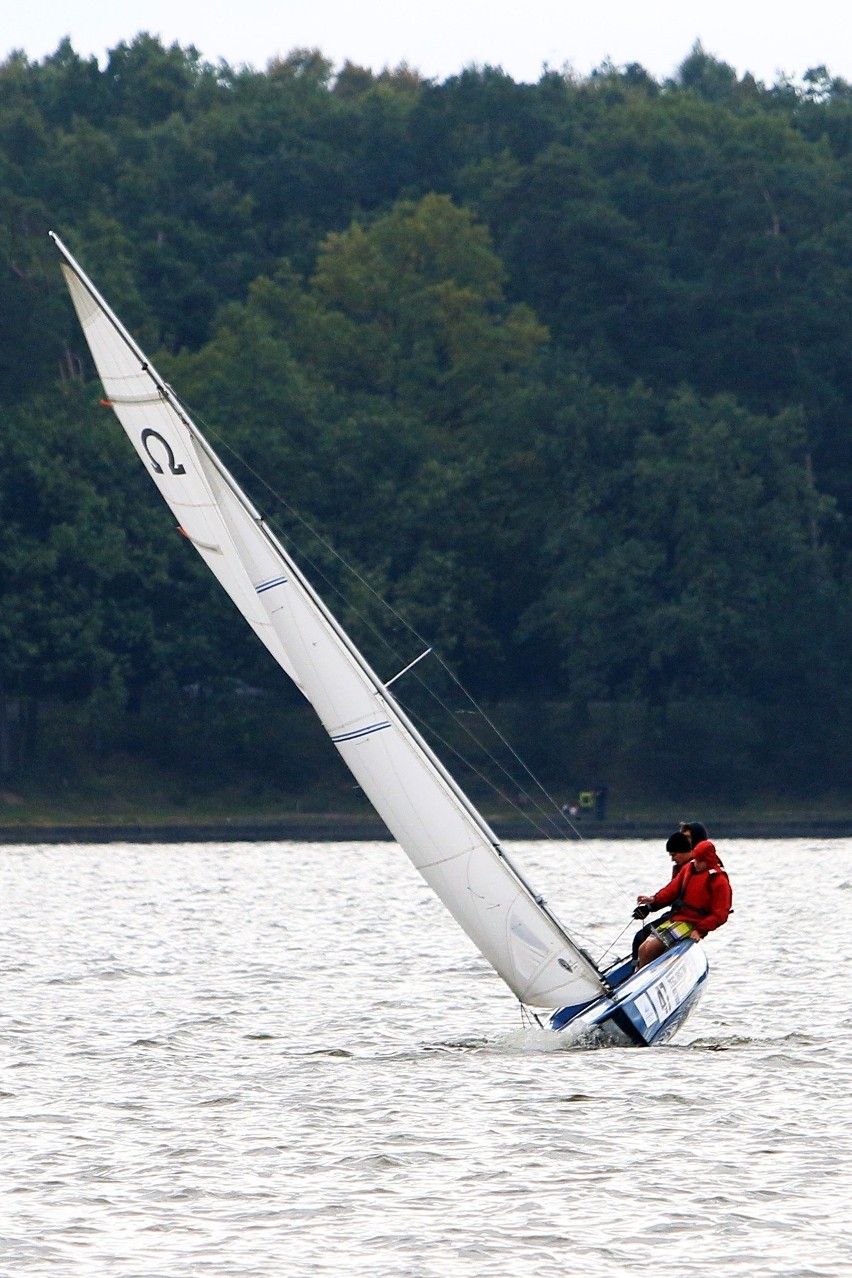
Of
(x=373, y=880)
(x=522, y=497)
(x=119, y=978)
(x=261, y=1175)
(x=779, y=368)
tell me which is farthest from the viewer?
(x=779, y=368)

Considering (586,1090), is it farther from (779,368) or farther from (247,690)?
(779,368)

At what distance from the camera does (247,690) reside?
84000 millimetres

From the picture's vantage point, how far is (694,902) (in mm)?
21891

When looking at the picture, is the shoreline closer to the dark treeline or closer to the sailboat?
the dark treeline

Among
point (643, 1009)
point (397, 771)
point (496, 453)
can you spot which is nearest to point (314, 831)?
point (496, 453)

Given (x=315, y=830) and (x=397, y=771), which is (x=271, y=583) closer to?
(x=397, y=771)

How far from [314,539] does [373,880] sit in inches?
1102

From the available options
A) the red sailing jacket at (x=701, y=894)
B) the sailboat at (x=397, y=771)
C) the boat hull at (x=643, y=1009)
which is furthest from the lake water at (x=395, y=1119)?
the red sailing jacket at (x=701, y=894)

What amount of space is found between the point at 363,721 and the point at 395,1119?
13.7ft

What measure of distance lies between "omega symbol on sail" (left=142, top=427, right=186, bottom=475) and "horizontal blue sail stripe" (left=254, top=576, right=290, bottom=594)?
1239 mm

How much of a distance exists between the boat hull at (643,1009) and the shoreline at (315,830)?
45.7m

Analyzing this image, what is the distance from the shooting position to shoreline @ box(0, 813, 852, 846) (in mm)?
69062

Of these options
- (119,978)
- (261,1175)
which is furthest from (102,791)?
(261,1175)

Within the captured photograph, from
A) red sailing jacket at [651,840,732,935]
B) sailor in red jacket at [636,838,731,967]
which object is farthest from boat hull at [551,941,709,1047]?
red sailing jacket at [651,840,732,935]
